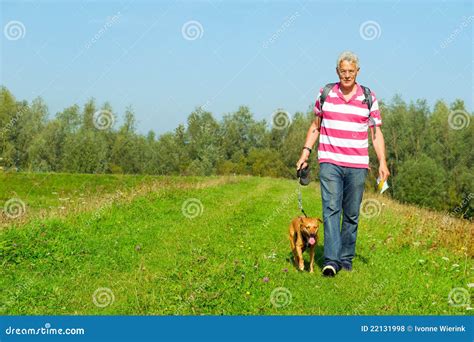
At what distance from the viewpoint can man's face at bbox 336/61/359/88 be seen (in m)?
7.16

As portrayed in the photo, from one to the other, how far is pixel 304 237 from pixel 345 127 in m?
1.69

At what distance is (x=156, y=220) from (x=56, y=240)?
129 inches

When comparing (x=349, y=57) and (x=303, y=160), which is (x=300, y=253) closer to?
(x=303, y=160)

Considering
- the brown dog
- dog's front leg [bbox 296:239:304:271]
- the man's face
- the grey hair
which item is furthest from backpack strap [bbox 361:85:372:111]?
dog's front leg [bbox 296:239:304:271]

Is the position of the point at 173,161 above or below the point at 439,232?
below

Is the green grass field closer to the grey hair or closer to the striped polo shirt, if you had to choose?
the striped polo shirt

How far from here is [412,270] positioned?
7.91 meters

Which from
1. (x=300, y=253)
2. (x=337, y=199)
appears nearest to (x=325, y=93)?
(x=337, y=199)

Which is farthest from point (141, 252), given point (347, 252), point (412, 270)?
point (412, 270)

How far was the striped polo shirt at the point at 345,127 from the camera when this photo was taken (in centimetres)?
729

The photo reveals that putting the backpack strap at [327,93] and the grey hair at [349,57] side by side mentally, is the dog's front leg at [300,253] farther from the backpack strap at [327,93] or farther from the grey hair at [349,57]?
the grey hair at [349,57]

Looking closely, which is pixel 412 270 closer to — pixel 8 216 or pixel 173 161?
pixel 8 216

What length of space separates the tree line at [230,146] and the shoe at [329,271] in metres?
50.3

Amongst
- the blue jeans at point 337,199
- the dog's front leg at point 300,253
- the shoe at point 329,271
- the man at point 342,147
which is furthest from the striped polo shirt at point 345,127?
the shoe at point 329,271
